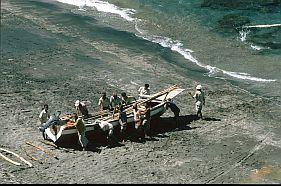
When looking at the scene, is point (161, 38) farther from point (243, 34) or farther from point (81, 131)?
Answer: point (81, 131)

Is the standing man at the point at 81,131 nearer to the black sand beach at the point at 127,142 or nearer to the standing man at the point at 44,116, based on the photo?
the black sand beach at the point at 127,142

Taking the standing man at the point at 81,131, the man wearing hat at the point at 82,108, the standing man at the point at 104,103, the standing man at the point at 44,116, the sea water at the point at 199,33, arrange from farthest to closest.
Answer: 1. the sea water at the point at 199,33
2. the standing man at the point at 104,103
3. the man wearing hat at the point at 82,108
4. the standing man at the point at 44,116
5. the standing man at the point at 81,131

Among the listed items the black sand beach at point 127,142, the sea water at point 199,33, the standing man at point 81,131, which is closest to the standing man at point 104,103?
the black sand beach at point 127,142

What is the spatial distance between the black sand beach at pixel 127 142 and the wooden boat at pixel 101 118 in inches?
23.1

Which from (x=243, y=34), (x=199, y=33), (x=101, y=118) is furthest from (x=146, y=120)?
(x=243, y=34)

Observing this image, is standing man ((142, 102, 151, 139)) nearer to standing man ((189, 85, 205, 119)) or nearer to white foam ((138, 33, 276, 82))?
standing man ((189, 85, 205, 119))

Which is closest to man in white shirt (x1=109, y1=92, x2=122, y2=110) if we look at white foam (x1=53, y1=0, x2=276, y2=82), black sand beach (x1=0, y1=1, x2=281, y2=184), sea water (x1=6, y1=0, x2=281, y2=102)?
black sand beach (x1=0, y1=1, x2=281, y2=184)

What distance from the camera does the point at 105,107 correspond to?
24.6 m

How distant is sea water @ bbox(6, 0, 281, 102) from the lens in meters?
32.7

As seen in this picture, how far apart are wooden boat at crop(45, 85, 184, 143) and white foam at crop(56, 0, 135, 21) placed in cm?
1897

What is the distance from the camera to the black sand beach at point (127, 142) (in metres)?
20.9

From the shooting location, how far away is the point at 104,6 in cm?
4712

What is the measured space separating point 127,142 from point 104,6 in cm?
2610

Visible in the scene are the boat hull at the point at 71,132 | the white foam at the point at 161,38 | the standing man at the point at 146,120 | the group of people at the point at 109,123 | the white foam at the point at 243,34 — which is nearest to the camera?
the boat hull at the point at 71,132
